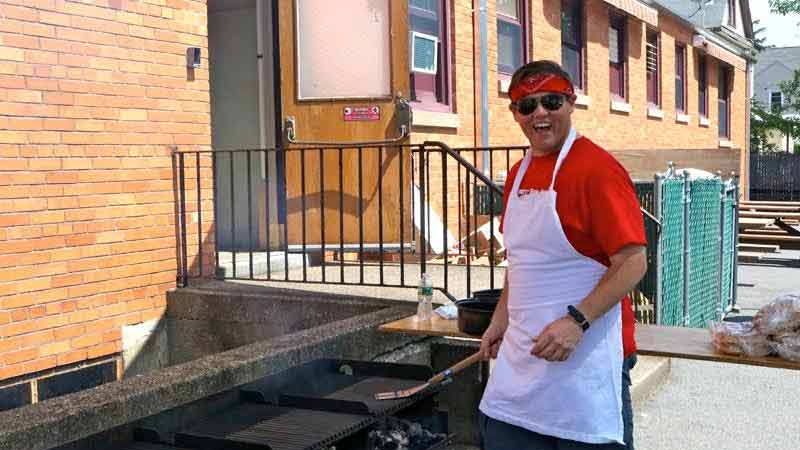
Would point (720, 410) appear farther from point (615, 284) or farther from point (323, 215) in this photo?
point (615, 284)

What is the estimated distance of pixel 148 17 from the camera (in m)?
5.99

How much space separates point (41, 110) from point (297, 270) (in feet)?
8.46

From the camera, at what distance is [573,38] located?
1347cm

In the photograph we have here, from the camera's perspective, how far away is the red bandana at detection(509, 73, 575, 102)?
274 cm

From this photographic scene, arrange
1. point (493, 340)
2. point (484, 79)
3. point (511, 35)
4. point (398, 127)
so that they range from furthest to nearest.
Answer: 1. point (511, 35)
2. point (484, 79)
3. point (398, 127)
4. point (493, 340)

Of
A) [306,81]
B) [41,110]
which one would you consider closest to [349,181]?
[306,81]

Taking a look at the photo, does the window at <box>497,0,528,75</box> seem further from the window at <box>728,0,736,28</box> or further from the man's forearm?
the window at <box>728,0,736,28</box>

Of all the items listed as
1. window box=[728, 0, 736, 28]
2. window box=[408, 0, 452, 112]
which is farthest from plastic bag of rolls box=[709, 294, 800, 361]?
window box=[728, 0, 736, 28]

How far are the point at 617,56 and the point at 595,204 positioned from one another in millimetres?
13472

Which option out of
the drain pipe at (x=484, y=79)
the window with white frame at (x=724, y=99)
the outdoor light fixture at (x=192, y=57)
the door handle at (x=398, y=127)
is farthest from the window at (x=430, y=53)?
the window with white frame at (x=724, y=99)

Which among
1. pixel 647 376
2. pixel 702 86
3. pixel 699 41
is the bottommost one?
pixel 647 376

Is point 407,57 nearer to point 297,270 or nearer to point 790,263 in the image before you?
point 297,270

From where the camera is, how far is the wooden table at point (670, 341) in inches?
130

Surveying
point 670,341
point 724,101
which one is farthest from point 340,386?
point 724,101
